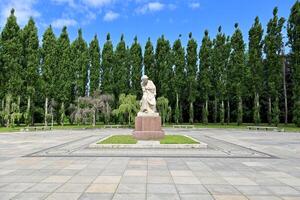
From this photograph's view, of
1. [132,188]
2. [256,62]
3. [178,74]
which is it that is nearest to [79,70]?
[178,74]

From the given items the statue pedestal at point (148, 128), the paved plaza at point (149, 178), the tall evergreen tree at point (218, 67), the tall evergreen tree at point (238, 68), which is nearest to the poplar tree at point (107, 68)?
the tall evergreen tree at point (218, 67)

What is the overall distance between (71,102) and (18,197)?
1547 inches

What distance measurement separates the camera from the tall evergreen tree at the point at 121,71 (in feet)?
141

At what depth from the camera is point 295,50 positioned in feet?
124

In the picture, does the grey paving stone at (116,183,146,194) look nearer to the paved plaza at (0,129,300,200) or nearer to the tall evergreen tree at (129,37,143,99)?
the paved plaza at (0,129,300,200)

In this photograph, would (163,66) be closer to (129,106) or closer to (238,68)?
(238,68)

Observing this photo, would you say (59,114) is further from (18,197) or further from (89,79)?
(18,197)

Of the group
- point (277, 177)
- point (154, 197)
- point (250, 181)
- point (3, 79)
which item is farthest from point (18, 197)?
point (3, 79)

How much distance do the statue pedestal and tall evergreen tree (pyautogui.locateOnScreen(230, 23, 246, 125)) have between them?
27.4 metres

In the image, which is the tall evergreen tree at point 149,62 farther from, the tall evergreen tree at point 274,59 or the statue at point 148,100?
the statue at point 148,100

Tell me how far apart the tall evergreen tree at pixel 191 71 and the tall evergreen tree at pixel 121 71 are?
30.3 ft

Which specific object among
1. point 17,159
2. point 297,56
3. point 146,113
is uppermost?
point 297,56

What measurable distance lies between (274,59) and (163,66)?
1539 cm

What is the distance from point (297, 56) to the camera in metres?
36.7
